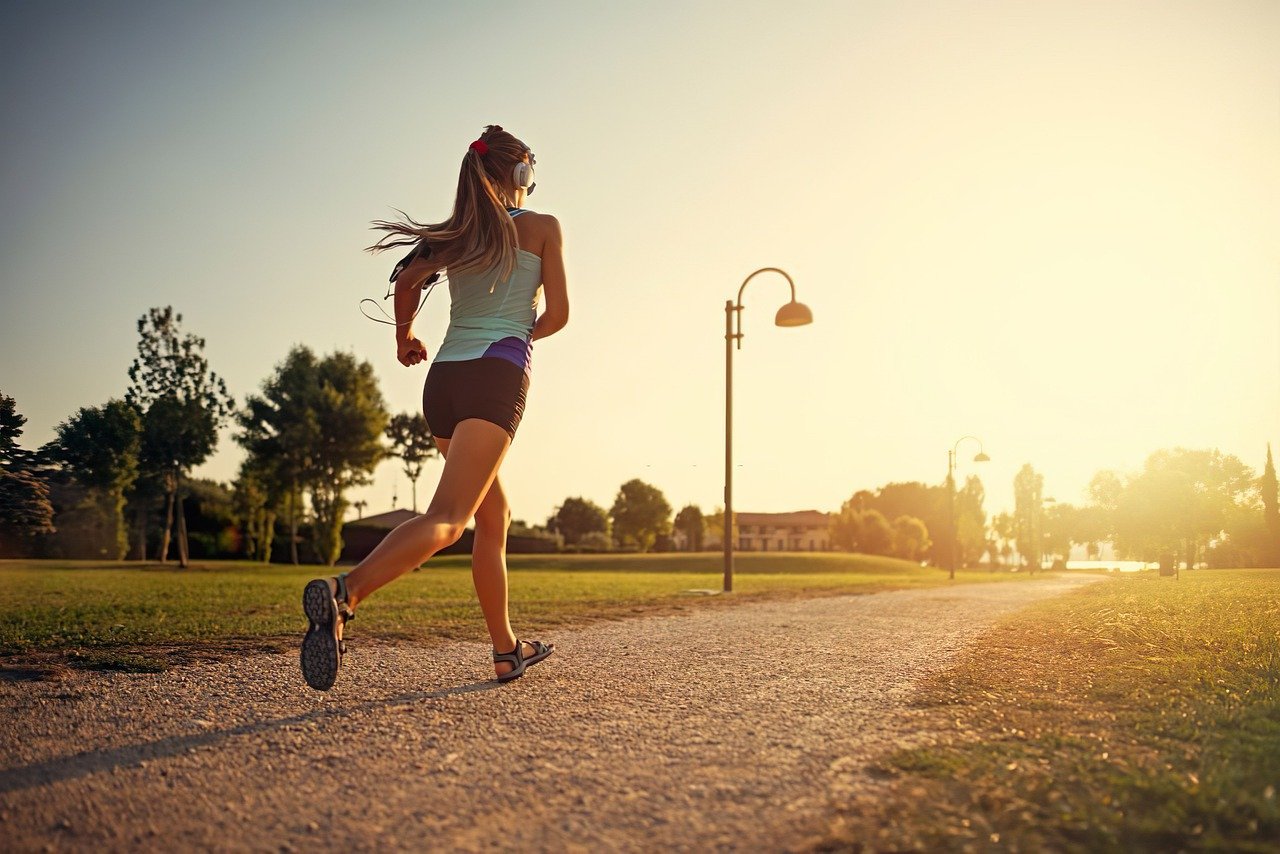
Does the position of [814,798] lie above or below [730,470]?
below

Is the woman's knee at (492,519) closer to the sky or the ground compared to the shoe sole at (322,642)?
closer to the sky

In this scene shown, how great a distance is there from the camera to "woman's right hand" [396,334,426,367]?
411 centimetres

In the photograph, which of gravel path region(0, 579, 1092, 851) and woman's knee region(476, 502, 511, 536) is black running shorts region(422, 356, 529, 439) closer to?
woman's knee region(476, 502, 511, 536)

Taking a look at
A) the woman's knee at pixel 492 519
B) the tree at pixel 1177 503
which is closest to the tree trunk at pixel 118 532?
the woman's knee at pixel 492 519

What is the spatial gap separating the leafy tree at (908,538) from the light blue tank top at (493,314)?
84.3 meters

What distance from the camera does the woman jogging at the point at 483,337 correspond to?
3.46 meters

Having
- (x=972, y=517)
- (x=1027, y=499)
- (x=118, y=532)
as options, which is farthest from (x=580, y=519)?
(x=1027, y=499)

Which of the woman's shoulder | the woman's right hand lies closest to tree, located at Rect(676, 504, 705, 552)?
the woman's right hand

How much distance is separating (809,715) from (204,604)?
28.2ft

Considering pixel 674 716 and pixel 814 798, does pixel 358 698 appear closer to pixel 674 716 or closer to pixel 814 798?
pixel 674 716

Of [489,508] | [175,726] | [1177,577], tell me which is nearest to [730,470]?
[1177,577]

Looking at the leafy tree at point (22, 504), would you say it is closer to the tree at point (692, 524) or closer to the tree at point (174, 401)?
the tree at point (174, 401)

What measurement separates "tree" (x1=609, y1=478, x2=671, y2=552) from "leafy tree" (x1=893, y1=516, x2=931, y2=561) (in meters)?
24.5

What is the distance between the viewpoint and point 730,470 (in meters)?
15.1
